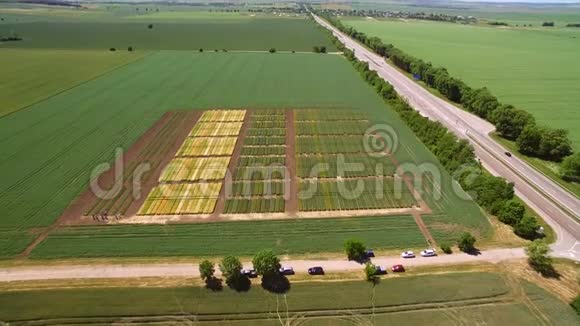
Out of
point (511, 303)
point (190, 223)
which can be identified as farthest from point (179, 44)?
point (511, 303)

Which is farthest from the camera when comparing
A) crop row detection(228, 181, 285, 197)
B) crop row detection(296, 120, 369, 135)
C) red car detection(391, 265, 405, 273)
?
crop row detection(296, 120, 369, 135)

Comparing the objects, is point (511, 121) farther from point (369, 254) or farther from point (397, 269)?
point (397, 269)

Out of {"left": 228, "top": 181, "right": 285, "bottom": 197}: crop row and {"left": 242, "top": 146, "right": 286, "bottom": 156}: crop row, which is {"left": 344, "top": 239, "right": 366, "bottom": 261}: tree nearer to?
{"left": 228, "top": 181, "right": 285, "bottom": 197}: crop row

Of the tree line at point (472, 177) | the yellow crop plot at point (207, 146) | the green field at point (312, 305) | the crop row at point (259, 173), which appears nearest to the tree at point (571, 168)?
the tree line at point (472, 177)

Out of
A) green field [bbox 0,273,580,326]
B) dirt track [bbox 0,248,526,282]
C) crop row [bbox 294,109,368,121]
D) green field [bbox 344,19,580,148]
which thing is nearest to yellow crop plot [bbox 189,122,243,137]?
crop row [bbox 294,109,368,121]

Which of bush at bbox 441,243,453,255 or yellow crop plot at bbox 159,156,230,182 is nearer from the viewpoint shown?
bush at bbox 441,243,453,255

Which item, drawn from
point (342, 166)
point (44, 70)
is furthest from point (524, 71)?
point (44, 70)

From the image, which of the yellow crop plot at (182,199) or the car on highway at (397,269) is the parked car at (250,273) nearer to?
the yellow crop plot at (182,199)
